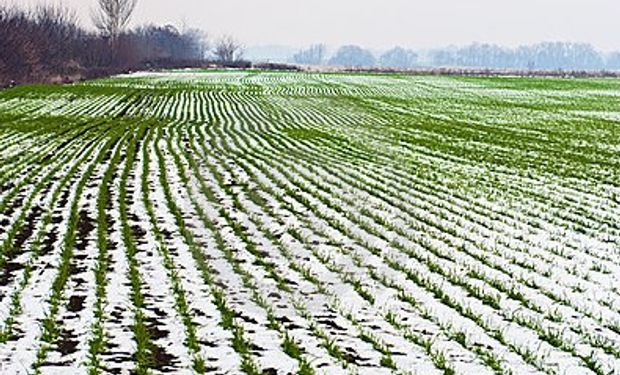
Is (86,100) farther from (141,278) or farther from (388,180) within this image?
(141,278)

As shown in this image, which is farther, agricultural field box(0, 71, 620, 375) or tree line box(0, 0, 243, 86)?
tree line box(0, 0, 243, 86)

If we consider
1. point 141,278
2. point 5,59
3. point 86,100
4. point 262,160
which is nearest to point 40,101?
point 86,100

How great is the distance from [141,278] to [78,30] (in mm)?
104233

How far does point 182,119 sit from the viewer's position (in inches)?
1238

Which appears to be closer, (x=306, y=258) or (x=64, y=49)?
(x=306, y=258)

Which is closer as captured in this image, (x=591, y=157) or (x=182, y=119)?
(x=591, y=157)

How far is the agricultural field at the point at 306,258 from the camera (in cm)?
648

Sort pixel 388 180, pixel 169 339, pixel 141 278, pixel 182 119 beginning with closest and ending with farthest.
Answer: pixel 169 339
pixel 141 278
pixel 388 180
pixel 182 119

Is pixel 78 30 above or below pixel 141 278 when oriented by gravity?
above

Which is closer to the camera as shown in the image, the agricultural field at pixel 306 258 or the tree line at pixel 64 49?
the agricultural field at pixel 306 258

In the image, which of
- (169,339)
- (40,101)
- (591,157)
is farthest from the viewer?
(40,101)

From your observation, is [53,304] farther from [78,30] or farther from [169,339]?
[78,30]

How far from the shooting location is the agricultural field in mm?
6480

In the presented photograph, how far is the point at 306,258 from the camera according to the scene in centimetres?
948
